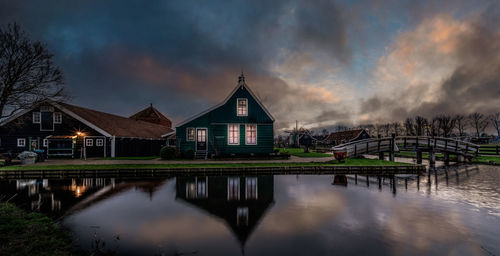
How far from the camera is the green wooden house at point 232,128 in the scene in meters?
22.5

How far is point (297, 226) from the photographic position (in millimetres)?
6199

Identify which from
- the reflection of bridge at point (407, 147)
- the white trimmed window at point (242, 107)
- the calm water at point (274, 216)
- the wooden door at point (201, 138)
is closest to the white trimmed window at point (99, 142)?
the wooden door at point (201, 138)

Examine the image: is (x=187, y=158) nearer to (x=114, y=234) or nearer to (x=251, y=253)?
(x=114, y=234)

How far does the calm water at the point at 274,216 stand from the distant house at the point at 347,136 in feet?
149

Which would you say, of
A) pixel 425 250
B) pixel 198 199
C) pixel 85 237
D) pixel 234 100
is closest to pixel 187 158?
pixel 234 100

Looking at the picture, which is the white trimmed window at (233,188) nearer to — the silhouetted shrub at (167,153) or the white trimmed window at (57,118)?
the silhouetted shrub at (167,153)

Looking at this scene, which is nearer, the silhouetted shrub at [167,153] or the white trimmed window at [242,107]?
the silhouetted shrub at [167,153]

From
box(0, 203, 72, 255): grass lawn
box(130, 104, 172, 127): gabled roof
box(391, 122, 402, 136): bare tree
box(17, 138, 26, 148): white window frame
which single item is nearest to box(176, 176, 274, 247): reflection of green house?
box(0, 203, 72, 255): grass lawn

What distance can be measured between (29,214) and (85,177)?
27.8 feet

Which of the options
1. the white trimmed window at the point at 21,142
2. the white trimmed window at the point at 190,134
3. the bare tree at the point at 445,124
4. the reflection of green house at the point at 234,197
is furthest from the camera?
the bare tree at the point at 445,124

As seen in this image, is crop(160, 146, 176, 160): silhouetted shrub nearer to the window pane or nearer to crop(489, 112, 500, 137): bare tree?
the window pane

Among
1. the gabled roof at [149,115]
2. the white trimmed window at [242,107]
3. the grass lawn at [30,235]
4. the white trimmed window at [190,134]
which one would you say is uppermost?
the gabled roof at [149,115]

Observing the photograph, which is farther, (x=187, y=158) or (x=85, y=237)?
(x=187, y=158)

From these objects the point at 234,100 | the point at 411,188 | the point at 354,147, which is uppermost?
the point at 234,100
